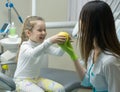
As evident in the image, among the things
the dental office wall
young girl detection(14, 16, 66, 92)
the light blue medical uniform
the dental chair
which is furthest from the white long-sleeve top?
the dental office wall

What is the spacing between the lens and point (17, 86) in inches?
76.0

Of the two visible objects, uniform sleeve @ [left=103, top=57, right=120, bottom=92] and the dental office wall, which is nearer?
uniform sleeve @ [left=103, top=57, right=120, bottom=92]

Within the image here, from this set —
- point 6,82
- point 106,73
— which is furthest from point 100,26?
point 6,82

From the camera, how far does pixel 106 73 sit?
1287mm

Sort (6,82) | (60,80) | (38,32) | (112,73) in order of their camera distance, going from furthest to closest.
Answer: (60,80) < (38,32) < (6,82) < (112,73)

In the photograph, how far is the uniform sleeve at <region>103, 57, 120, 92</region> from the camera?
126cm

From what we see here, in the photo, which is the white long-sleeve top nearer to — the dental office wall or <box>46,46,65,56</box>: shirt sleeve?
<box>46,46,65,56</box>: shirt sleeve

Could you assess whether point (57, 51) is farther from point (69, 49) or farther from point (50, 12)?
point (50, 12)

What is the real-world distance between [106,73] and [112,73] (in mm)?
30

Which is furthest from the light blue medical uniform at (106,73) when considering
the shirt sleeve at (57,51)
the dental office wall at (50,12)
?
the dental office wall at (50,12)

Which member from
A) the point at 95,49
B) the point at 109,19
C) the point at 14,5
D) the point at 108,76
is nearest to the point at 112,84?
the point at 108,76

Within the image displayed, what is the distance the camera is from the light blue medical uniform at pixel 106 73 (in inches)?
49.7

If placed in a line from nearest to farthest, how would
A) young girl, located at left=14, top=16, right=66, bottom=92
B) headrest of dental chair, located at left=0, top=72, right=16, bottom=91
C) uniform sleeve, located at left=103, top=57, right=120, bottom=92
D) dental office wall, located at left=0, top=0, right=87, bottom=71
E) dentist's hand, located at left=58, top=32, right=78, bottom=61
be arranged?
uniform sleeve, located at left=103, top=57, right=120, bottom=92, dentist's hand, located at left=58, top=32, right=78, bottom=61, headrest of dental chair, located at left=0, top=72, right=16, bottom=91, young girl, located at left=14, top=16, right=66, bottom=92, dental office wall, located at left=0, top=0, right=87, bottom=71

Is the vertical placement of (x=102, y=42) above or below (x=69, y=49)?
above
